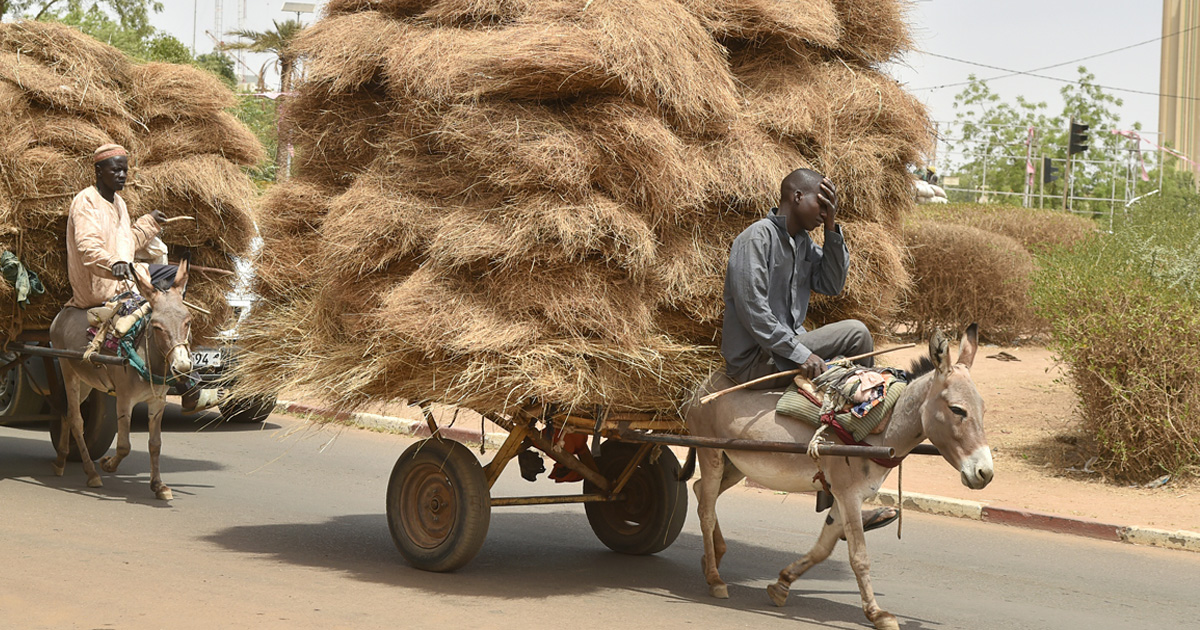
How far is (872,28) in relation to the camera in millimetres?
6879

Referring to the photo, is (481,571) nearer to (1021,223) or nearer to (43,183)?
(43,183)

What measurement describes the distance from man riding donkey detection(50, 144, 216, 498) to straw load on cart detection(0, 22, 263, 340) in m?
0.32

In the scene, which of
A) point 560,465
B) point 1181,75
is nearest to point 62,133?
point 560,465

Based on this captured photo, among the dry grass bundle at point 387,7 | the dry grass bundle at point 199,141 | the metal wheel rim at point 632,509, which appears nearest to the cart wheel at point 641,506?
the metal wheel rim at point 632,509

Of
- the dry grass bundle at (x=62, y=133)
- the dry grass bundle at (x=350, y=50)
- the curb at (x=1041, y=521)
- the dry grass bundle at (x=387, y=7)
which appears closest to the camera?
the dry grass bundle at (x=350, y=50)

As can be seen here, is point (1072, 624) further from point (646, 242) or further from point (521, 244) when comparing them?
point (521, 244)

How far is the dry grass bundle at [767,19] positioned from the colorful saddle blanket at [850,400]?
6.65 feet

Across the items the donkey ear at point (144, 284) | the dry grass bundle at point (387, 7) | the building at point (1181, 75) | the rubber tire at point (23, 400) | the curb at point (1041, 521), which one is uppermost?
the building at point (1181, 75)

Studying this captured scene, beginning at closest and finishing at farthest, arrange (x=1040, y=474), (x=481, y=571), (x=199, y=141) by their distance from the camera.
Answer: (x=481, y=571), (x=199, y=141), (x=1040, y=474)

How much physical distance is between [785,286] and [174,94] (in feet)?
19.1

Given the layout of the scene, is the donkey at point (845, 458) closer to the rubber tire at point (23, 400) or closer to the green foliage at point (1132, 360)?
the green foliage at point (1132, 360)

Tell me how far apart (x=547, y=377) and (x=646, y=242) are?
0.85m

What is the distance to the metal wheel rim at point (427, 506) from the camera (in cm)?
632

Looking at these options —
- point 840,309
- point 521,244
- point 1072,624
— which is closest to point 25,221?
point 521,244
